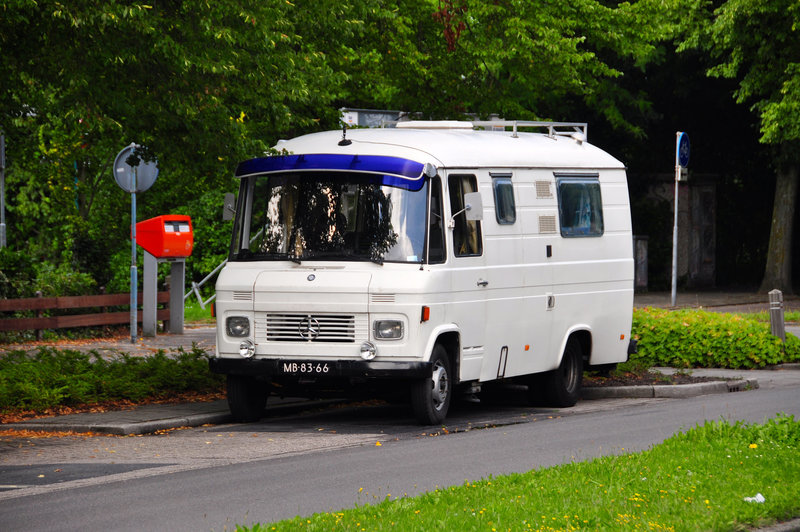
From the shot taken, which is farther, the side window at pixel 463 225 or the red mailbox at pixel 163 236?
the red mailbox at pixel 163 236

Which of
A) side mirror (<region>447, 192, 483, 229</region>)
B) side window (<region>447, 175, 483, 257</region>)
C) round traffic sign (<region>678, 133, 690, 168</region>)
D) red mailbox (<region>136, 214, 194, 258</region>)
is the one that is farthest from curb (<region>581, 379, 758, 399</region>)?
round traffic sign (<region>678, 133, 690, 168</region>)

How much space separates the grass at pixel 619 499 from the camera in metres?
7.64

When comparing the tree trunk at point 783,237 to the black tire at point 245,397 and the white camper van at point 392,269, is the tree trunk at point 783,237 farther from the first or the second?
the black tire at point 245,397

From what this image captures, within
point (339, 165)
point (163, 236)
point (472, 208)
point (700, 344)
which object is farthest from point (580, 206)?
point (163, 236)

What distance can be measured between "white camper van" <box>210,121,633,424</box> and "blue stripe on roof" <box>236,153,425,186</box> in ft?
0.05

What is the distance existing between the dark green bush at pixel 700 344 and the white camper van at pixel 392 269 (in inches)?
176

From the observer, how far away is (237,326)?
1359 cm

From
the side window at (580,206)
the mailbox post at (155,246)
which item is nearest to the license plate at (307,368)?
the side window at (580,206)

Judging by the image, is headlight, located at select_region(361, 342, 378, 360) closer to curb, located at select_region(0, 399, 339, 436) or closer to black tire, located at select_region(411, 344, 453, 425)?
black tire, located at select_region(411, 344, 453, 425)

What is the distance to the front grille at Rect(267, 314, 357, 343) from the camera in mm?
13125

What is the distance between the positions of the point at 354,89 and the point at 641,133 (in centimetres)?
1799

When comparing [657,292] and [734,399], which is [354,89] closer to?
[734,399]

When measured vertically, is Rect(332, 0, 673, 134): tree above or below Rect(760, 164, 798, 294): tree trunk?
above

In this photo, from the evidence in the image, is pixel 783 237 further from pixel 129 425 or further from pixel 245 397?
pixel 129 425
